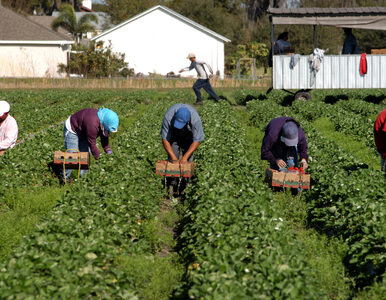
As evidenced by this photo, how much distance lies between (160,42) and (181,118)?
3961 centimetres

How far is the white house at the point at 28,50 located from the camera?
43812 mm

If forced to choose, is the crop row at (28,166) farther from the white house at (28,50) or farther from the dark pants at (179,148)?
the white house at (28,50)

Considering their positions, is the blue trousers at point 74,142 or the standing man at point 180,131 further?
the blue trousers at point 74,142

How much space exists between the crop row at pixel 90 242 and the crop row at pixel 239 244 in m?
0.63

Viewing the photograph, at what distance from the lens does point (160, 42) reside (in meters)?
46.3

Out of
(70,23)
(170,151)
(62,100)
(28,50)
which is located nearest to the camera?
(170,151)

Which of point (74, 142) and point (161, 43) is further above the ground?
point (161, 43)

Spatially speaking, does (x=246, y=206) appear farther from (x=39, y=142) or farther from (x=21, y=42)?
(x=21, y=42)

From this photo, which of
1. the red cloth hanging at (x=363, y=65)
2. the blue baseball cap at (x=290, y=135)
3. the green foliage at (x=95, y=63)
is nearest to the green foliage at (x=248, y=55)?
the green foliage at (x=95, y=63)

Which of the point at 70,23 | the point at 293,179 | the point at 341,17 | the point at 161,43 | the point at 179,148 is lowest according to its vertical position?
the point at 293,179

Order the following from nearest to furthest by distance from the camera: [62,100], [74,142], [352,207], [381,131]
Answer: [352,207] < [381,131] < [74,142] < [62,100]

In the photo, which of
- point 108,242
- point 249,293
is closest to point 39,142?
point 108,242

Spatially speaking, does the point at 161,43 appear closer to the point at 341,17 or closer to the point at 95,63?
the point at 95,63

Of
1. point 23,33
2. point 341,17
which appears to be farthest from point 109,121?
point 23,33
